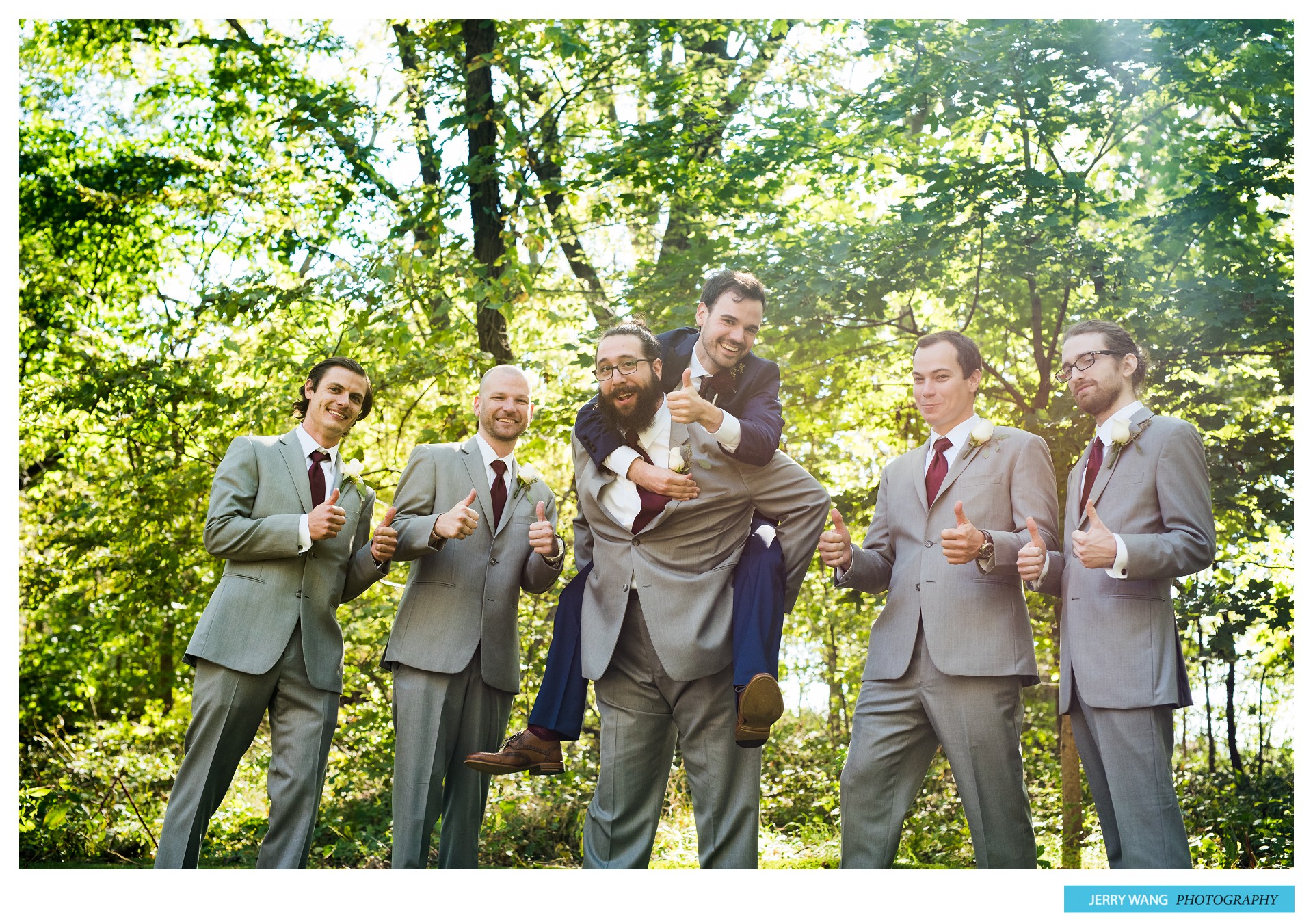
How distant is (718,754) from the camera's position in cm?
338

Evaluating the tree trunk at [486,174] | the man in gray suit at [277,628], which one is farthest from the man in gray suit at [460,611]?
the tree trunk at [486,174]

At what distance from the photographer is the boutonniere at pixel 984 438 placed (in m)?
3.57

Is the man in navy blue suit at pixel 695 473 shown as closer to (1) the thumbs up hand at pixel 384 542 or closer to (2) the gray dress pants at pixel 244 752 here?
(1) the thumbs up hand at pixel 384 542

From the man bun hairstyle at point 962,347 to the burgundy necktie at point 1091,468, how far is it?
19.0 inches

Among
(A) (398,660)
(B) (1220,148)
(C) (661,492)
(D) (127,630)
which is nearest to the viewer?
(C) (661,492)

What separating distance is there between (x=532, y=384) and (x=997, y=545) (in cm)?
376

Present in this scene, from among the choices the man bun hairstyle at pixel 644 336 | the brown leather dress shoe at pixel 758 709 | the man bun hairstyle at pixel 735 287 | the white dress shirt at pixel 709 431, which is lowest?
the brown leather dress shoe at pixel 758 709

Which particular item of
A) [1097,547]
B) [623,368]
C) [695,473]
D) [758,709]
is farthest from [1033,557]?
[623,368]

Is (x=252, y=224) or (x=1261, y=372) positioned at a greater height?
(x=252, y=224)

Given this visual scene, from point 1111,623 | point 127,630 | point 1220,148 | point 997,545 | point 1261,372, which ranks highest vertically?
point 1220,148

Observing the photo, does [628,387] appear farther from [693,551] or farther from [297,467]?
A: [297,467]

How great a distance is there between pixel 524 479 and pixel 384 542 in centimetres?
61

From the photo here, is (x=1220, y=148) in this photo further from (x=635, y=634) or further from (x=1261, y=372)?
(x=635, y=634)
